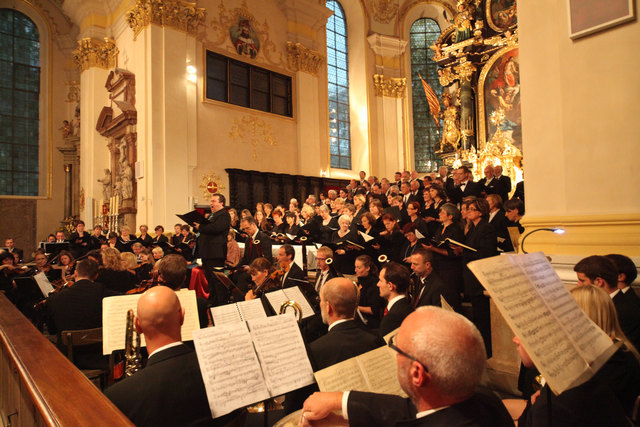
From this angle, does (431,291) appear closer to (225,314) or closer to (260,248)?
(225,314)

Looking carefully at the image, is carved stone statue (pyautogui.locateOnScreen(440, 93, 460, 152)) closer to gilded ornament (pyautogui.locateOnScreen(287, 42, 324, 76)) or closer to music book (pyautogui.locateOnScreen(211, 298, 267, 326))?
gilded ornament (pyautogui.locateOnScreen(287, 42, 324, 76))

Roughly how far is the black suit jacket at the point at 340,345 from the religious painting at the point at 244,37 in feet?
44.4

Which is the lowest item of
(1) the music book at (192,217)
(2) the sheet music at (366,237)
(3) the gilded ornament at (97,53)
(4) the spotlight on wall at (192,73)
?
(2) the sheet music at (366,237)

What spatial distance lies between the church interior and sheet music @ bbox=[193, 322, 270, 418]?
28.1 ft

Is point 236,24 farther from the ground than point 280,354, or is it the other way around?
point 236,24

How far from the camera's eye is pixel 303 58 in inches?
642

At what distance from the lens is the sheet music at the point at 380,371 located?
211 cm

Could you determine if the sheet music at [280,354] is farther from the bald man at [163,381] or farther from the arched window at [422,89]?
the arched window at [422,89]

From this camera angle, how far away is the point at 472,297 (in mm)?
5031

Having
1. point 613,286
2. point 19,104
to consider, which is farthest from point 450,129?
point 19,104

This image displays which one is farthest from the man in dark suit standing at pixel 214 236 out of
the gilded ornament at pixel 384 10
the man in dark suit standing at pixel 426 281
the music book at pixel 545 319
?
the gilded ornament at pixel 384 10

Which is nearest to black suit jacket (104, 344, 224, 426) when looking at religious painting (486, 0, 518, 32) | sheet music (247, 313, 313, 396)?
sheet music (247, 313, 313, 396)

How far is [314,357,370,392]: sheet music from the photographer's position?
79.4 inches

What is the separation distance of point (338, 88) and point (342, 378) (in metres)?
18.0
